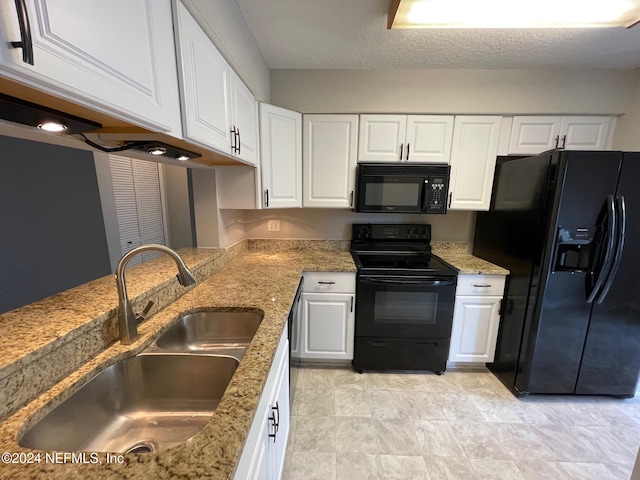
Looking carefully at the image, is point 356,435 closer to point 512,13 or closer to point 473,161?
point 473,161

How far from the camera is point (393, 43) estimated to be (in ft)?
5.69

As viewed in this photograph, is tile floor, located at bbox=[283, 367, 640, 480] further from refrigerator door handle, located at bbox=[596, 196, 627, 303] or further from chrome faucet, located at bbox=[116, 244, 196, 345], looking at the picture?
chrome faucet, located at bbox=[116, 244, 196, 345]

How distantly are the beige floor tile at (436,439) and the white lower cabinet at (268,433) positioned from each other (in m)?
0.87

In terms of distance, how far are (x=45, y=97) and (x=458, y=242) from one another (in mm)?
2747

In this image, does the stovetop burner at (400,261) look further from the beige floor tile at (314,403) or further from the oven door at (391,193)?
the beige floor tile at (314,403)

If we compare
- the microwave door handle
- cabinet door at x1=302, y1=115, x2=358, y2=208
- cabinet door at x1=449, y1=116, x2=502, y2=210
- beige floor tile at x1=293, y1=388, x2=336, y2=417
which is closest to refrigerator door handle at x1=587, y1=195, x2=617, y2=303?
cabinet door at x1=449, y1=116, x2=502, y2=210

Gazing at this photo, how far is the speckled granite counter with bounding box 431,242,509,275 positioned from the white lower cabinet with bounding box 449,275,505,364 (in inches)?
2.0

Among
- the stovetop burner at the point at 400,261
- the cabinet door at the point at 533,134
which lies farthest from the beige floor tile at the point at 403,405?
the cabinet door at the point at 533,134

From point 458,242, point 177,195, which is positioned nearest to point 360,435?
point 458,242

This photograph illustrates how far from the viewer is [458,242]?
2.47 metres

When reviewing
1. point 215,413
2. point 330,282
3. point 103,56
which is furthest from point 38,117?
point 330,282

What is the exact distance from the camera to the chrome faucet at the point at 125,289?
875 mm

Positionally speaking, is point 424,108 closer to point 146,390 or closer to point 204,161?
point 204,161

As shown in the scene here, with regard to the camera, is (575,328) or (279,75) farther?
(279,75)
